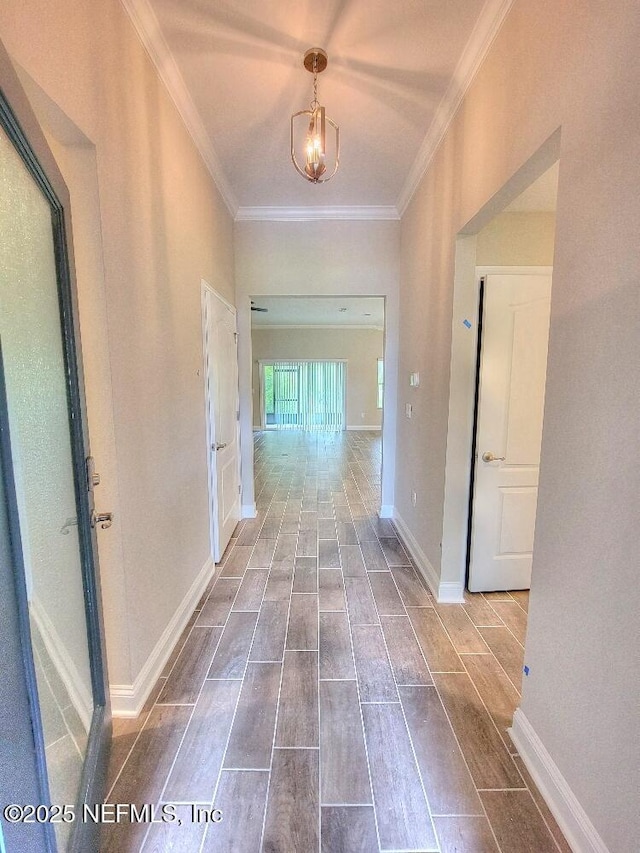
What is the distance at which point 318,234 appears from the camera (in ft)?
11.4

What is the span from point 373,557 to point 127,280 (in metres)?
2.51

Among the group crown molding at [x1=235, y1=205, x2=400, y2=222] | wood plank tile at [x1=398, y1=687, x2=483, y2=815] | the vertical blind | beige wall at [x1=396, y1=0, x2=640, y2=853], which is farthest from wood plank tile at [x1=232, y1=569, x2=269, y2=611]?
the vertical blind

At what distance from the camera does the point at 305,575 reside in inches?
107

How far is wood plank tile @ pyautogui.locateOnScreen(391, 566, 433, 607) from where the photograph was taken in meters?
2.38

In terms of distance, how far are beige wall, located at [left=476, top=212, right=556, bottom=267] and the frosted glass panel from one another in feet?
7.25

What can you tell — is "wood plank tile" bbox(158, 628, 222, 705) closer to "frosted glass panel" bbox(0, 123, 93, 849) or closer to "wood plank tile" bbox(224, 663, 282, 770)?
"wood plank tile" bbox(224, 663, 282, 770)

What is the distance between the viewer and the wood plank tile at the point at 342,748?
49.9 inches

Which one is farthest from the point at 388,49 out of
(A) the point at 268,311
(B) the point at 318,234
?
(A) the point at 268,311

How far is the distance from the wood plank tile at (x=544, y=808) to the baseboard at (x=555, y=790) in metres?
0.01

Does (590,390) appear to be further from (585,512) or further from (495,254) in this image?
(495,254)

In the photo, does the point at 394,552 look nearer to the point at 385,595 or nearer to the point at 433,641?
the point at 385,595

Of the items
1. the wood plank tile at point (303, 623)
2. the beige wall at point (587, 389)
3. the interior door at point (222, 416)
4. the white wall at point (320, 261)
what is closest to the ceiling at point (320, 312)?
the white wall at point (320, 261)

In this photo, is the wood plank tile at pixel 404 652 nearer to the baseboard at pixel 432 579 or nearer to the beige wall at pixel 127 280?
the baseboard at pixel 432 579

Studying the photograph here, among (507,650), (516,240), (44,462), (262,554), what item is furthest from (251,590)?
(516,240)
